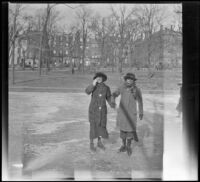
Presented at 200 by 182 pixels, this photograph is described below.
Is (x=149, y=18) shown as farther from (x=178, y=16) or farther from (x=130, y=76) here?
(x=130, y=76)

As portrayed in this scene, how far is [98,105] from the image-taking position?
211 centimetres

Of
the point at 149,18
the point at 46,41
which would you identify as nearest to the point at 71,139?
the point at 46,41

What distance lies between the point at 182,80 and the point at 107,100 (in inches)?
22.7

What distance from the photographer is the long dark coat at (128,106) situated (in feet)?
6.84

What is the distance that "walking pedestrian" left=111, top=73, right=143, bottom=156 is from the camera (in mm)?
2082

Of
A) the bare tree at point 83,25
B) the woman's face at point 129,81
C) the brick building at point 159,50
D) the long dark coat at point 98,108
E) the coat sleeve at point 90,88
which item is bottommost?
the long dark coat at point 98,108

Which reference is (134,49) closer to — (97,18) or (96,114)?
(97,18)

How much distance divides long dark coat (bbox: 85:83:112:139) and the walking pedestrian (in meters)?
0.07

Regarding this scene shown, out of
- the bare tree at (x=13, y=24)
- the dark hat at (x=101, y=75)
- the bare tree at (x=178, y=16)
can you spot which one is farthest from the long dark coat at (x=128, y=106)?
the bare tree at (x=13, y=24)

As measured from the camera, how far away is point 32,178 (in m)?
1.98

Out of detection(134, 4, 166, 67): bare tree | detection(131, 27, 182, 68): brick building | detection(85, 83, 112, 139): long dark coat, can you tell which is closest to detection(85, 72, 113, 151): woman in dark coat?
detection(85, 83, 112, 139): long dark coat

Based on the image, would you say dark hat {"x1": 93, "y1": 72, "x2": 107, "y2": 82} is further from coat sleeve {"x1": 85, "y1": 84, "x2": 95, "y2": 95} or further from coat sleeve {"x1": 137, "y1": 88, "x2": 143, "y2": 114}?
coat sleeve {"x1": 137, "y1": 88, "x2": 143, "y2": 114}

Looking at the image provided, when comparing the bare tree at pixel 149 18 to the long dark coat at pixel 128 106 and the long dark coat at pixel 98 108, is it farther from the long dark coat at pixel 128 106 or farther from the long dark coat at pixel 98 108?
the long dark coat at pixel 98 108

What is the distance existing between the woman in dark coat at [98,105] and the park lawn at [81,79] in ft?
0.14
